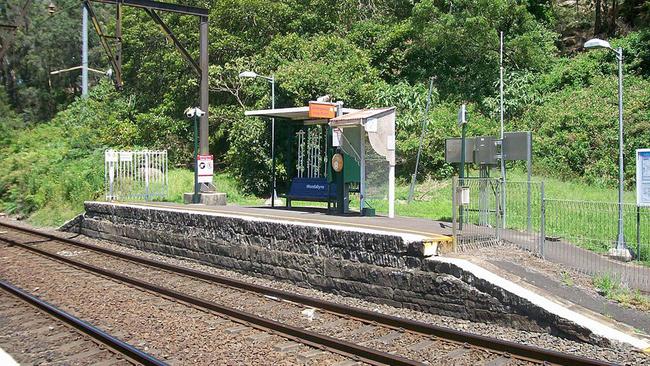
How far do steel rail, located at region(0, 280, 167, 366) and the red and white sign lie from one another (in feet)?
28.4

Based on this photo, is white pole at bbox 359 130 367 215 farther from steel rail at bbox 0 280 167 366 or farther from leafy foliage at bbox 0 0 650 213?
leafy foliage at bbox 0 0 650 213

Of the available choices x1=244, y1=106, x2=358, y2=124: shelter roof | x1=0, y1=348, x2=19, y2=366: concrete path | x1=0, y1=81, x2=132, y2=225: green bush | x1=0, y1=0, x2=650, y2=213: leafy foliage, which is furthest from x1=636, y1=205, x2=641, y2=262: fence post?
x1=0, y1=81, x2=132, y2=225: green bush

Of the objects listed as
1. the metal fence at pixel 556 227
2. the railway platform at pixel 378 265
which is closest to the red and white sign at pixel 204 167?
the railway platform at pixel 378 265

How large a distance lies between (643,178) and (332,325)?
Answer: 7.15m

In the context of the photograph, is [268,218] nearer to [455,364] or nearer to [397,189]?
[455,364]

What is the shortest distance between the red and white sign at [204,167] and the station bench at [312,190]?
4.16 meters

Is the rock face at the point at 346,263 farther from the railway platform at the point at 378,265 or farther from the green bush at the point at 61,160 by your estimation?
the green bush at the point at 61,160

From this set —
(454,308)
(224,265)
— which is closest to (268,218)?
(224,265)

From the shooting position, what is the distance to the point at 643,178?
12008 millimetres

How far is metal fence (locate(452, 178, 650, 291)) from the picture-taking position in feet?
34.3

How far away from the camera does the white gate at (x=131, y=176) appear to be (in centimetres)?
2042

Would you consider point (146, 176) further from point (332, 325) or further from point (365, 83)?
point (332, 325)

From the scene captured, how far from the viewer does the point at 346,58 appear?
2862 centimetres

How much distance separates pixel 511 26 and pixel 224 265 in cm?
2303
